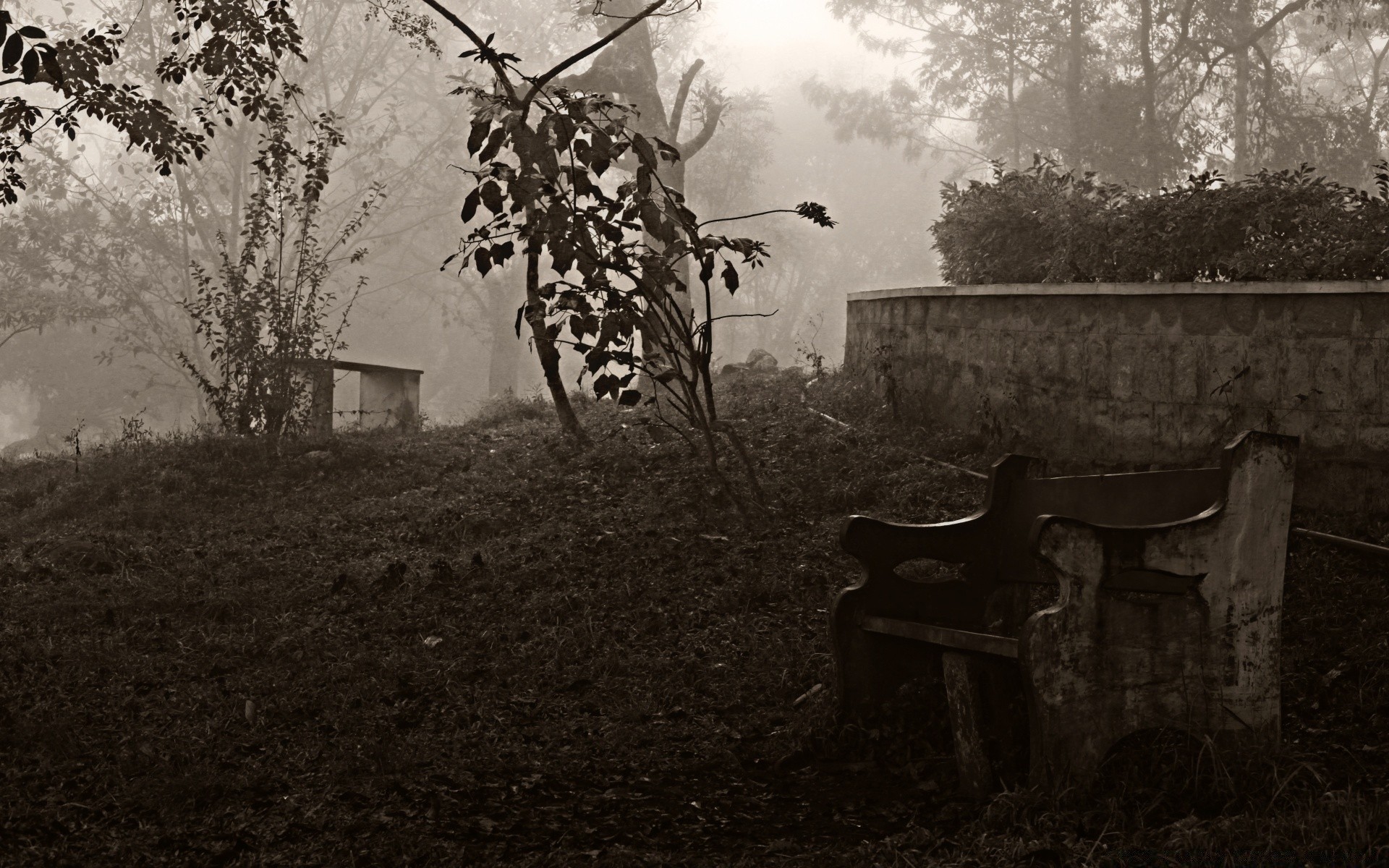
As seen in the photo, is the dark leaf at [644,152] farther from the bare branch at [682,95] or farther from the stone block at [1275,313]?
the bare branch at [682,95]

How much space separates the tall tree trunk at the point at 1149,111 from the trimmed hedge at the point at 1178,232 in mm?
11323

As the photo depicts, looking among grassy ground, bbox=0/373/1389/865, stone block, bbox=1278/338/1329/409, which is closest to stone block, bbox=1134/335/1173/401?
stone block, bbox=1278/338/1329/409

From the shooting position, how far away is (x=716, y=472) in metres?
6.83

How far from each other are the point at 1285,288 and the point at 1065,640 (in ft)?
14.5

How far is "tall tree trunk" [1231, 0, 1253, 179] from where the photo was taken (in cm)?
2003

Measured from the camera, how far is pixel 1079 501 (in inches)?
154

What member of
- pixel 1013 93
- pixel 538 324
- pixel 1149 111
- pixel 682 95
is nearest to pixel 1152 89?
pixel 1149 111

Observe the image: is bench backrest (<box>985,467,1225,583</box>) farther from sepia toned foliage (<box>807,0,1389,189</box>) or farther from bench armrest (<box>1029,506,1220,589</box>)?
sepia toned foliage (<box>807,0,1389,189</box>)

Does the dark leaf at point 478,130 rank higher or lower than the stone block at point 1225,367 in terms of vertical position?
higher

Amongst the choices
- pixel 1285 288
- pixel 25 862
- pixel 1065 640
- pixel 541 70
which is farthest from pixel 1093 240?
pixel 541 70

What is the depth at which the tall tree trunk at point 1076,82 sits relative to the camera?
20391 mm

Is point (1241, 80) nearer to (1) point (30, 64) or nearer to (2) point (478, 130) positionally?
(2) point (478, 130)

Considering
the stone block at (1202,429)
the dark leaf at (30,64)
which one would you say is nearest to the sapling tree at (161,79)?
the dark leaf at (30,64)

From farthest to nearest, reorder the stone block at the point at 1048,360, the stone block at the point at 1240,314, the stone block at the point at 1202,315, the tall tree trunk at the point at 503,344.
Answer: the tall tree trunk at the point at 503,344, the stone block at the point at 1048,360, the stone block at the point at 1202,315, the stone block at the point at 1240,314
